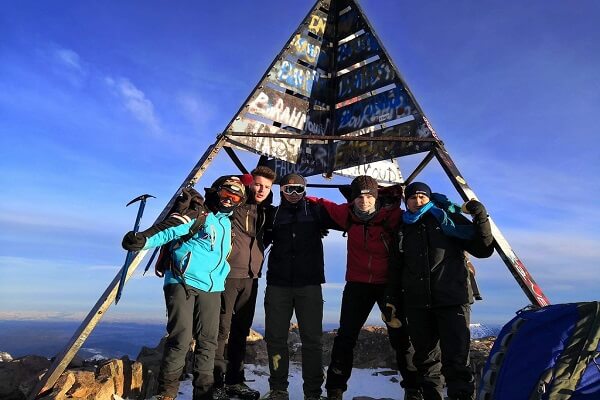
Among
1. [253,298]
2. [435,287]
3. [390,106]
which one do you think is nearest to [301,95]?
[390,106]

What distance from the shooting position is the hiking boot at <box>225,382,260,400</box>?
4.96m

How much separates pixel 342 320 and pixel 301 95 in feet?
15.1

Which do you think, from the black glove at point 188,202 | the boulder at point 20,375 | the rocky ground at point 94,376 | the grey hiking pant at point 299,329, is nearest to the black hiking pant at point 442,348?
the grey hiking pant at point 299,329

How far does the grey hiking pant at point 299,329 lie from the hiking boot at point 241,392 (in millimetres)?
443

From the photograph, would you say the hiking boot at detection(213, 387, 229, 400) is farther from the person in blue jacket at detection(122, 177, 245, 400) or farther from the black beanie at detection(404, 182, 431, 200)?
the black beanie at detection(404, 182, 431, 200)

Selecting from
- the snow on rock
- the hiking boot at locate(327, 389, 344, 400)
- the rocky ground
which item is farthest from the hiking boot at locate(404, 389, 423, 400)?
the rocky ground

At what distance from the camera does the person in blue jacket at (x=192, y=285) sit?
13.7 feet

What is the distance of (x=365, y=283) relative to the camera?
4.76 metres

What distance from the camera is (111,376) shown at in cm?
461

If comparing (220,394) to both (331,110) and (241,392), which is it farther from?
(331,110)

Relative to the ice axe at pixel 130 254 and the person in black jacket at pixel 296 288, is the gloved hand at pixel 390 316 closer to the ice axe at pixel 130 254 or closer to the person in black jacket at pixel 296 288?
the person in black jacket at pixel 296 288

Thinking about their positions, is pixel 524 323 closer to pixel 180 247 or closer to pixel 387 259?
pixel 387 259

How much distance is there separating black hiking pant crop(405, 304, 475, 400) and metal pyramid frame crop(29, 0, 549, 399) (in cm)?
201

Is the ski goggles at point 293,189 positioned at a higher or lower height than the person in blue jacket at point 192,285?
higher
